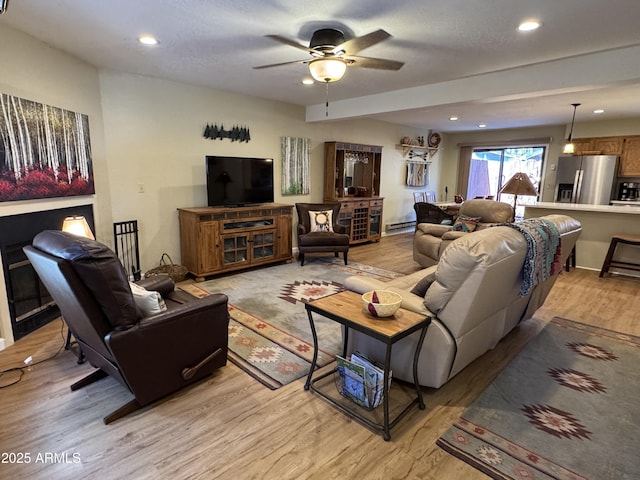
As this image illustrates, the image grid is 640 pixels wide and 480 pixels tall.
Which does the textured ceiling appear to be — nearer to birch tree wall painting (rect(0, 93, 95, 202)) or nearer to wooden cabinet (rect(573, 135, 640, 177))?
birch tree wall painting (rect(0, 93, 95, 202))

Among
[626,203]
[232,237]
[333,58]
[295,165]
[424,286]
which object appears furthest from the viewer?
[626,203]

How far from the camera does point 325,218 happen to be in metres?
5.67

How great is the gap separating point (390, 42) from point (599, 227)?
4.41 meters

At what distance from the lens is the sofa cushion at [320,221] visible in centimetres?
562

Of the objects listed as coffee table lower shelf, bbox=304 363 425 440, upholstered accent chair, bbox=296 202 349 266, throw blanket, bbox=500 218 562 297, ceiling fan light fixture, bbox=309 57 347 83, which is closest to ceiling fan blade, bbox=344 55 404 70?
ceiling fan light fixture, bbox=309 57 347 83

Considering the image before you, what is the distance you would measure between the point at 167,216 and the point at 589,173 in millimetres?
7678

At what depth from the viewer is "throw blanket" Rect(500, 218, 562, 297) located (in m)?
2.25

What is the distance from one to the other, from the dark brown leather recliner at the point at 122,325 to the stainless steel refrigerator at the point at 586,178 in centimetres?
751

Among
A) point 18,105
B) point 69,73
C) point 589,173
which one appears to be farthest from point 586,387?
point 589,173

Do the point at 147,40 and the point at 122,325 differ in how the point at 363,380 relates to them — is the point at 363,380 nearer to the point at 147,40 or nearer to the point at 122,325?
the point at 122,325

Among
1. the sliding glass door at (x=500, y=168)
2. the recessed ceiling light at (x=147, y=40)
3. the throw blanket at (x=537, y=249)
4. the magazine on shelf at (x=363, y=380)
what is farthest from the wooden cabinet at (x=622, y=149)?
the recessed ceiling light at (x=147, y=40)

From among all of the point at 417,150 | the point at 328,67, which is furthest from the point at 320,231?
the point at 417,150

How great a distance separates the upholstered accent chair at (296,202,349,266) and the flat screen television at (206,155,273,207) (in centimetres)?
68

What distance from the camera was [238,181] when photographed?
491cm
